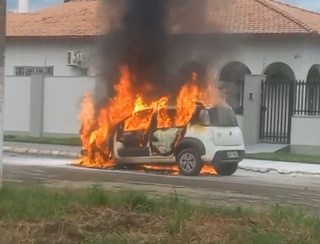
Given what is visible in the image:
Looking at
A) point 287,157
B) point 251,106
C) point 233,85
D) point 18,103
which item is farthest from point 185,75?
point 18,103

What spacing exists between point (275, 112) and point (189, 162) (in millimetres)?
9632

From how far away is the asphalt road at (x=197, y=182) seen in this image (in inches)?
502

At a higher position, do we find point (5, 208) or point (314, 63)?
point (314, 63)

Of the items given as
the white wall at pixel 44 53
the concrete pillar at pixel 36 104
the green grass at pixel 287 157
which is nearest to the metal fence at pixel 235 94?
the green grass at pixel 287 157

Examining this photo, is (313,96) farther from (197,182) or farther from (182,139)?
(197,182)

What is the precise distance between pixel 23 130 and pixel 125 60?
38.6 feet

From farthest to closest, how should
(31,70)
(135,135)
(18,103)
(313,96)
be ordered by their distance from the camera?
(31,70) → (18,103) → (313,96) → (135,135)

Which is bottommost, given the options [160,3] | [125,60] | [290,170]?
[290,170]

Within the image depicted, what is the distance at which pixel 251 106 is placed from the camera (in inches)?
1007

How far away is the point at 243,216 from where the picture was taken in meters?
8.07

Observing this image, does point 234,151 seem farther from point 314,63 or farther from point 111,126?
point 314,63

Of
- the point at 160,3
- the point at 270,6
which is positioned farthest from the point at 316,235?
the point at 270,6

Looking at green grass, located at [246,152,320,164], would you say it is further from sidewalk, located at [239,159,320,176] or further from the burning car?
the burning car

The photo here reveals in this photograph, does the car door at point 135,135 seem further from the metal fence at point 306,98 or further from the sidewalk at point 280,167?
the metal fence at point 306,98
